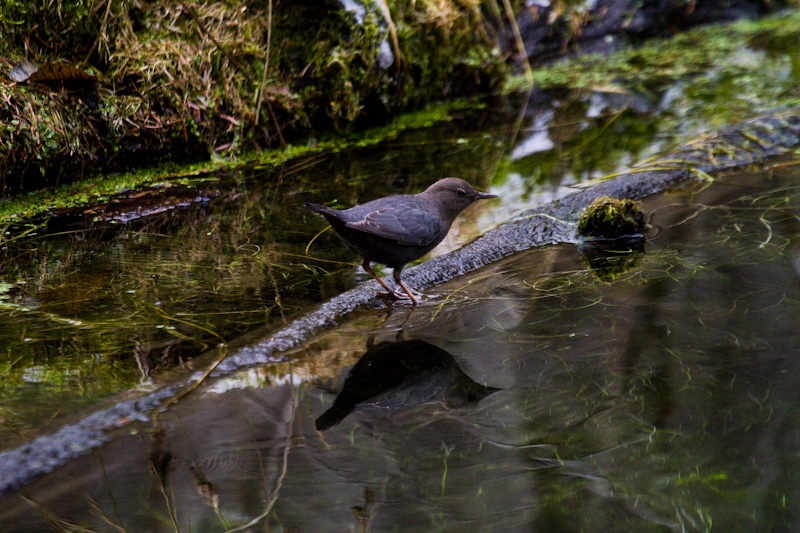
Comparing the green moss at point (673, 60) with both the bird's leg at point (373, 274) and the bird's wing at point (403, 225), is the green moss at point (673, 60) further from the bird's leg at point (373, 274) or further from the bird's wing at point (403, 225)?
the bird's leg at point (373, 274)

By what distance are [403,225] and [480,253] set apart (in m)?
0.67

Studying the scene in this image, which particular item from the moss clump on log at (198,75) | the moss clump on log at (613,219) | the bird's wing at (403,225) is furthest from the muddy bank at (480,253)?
the moss clump on log at (198,75)

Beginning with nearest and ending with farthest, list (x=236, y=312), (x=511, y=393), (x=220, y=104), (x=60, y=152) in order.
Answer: (x=511, y=393)
(x=236, y=312)
(x=60, y=152)
(x=220, y=104)

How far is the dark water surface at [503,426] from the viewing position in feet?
6.85

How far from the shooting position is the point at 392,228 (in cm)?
353

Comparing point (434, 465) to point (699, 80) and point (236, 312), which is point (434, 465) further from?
point (699, 80)

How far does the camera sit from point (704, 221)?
4.12m

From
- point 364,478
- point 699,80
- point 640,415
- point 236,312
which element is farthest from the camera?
point 699,80

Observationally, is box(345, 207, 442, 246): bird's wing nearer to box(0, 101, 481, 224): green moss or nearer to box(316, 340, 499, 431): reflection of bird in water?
box(316, 340, 499, 431): reflection of bird in water

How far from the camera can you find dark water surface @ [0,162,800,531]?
2.09m

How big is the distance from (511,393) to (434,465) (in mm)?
543

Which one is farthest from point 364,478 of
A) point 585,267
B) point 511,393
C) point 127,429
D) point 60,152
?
point 60,152

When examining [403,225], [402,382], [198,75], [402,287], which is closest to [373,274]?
[402,287]

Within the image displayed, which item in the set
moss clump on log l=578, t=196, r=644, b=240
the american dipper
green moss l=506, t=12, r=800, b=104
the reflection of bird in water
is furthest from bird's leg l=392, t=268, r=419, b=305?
green moss l=506, t=12, r=800, b=104
